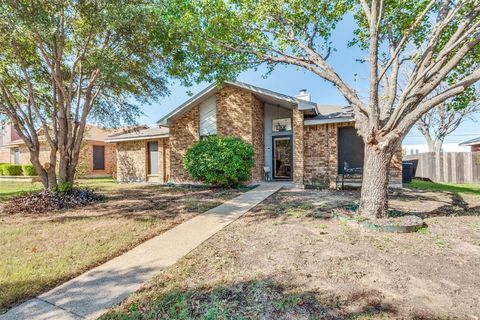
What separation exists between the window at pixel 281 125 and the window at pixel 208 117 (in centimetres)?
322

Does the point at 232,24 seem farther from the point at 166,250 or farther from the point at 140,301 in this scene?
the point at 140,301

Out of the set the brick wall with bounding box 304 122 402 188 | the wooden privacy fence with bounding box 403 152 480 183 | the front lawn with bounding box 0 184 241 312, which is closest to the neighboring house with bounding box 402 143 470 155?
the wooden privacy fence with bounding box 403 152 480 183

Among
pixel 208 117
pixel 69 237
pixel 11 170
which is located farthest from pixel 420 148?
pixel 11 170

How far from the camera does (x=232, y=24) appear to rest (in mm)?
7379

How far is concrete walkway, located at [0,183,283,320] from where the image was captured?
108 inches

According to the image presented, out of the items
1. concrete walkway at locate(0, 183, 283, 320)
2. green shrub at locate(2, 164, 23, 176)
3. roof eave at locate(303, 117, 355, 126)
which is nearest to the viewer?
concrete walkway at locate(0, 183, 283, 320)

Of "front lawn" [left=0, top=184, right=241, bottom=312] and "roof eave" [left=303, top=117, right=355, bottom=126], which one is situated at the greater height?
"roof eave" [left=303, top=117, right=355, bottom=126]

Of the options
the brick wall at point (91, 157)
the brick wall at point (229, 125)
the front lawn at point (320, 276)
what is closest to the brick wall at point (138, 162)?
the brick wall at point (229, 125)

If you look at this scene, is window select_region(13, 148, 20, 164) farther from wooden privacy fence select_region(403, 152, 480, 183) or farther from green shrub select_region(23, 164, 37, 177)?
wooden privacy fence select_region(403, 152, 480, 183)

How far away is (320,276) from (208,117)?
1114cm

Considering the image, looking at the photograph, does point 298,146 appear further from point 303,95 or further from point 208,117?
point 303,95

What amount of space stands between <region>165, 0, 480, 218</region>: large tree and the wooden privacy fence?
27.8 feet

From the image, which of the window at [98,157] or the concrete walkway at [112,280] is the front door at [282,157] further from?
the window at [98,157]

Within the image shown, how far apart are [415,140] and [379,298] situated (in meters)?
41.1
